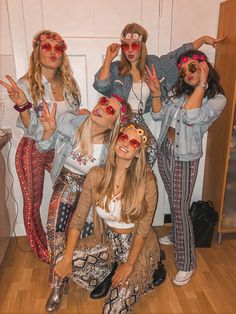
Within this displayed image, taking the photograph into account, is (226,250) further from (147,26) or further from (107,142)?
(147,26)

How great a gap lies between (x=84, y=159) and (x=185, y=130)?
633 mm

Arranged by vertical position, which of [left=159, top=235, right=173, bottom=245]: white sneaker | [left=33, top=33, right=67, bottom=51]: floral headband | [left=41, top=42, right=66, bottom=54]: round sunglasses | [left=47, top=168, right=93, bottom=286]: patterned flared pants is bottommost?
[left=159, top=235, right=173, bottom=245]: white sneaker

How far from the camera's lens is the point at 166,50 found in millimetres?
2248

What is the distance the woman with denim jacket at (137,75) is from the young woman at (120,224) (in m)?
0.29

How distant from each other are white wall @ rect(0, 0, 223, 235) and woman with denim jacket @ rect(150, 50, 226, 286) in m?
0.49

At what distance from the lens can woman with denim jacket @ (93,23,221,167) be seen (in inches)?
73.9

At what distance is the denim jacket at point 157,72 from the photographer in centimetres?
195

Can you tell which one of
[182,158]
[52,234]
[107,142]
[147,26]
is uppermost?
[147,26]

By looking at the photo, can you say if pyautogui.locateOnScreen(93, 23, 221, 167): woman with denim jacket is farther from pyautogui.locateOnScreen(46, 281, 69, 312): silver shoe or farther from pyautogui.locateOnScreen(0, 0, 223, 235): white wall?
pyautogui.locateOnScreen(46, 281, 69, 312): silver shoe

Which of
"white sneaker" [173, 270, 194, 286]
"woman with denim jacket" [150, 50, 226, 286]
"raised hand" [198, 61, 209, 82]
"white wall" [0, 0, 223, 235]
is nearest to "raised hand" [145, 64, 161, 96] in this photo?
"woman with denim jacket" [150, 50, 226, 286]

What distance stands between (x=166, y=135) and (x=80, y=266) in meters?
0.97

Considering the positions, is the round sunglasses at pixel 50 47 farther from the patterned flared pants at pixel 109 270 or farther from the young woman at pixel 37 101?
the patterned flared pants at pixel 109 270

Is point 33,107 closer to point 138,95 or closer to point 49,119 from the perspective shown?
point 49,119

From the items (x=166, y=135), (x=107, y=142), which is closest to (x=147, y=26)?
(x=166, y=135)
